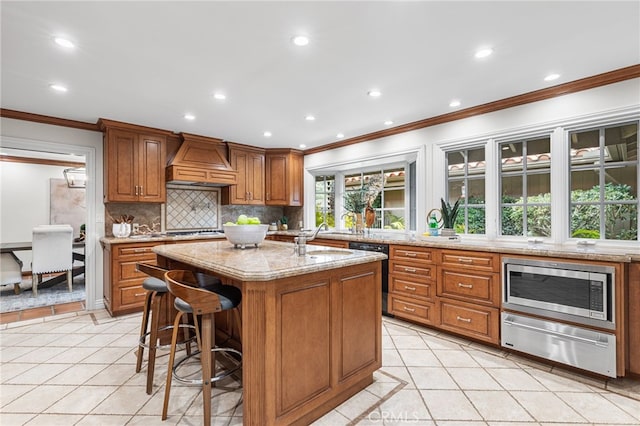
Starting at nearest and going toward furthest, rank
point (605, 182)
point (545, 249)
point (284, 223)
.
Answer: point (545, 249) < point (605, 182) < point (284, 223)

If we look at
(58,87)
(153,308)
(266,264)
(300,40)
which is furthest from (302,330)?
(58,87)

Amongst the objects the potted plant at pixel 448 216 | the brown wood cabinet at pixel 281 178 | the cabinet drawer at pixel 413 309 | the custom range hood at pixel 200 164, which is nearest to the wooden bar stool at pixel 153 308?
the cabinet drawer at pixel 413 309

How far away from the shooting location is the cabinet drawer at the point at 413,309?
3.26m

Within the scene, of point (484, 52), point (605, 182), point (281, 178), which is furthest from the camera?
point (281, 178)

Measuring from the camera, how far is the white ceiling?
1834 millimetres

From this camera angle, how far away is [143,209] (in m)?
4.51

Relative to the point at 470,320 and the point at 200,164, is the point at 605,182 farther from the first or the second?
the point at 200,164

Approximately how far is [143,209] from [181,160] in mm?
923

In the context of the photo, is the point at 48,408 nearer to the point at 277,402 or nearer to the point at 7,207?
the point at 277,402

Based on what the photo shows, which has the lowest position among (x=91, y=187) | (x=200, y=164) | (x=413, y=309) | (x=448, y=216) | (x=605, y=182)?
(x=413, y=309)

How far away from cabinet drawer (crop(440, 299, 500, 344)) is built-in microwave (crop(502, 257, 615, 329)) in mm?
200

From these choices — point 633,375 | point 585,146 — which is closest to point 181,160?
point 585,146

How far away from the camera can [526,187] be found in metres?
3.26

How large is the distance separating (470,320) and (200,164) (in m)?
4.11
